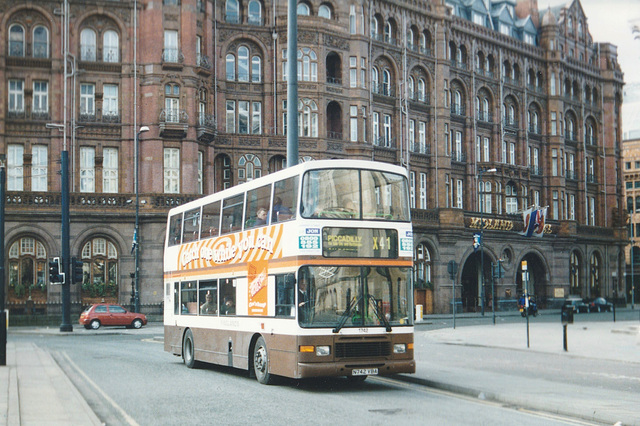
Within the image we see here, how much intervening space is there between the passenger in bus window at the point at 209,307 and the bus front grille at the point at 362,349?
4.69m

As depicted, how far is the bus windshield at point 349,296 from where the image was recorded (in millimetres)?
16312

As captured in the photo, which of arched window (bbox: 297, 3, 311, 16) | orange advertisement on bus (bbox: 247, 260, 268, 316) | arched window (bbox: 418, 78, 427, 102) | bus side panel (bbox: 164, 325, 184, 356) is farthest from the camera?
arched window (bbox: 418, 78, 427, 102)

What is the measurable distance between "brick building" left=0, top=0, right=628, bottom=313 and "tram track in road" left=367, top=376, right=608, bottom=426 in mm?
33977

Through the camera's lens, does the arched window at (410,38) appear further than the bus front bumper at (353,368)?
Yes

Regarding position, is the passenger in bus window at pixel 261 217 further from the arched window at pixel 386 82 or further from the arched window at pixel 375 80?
the arched window at pixel 386 82

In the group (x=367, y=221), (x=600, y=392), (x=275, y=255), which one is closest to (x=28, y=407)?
(x=275, y=255)

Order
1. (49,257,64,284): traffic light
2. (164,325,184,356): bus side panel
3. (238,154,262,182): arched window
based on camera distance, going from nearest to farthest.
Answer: (164,325,184,356): bus side panel < (49,257,64,284): traffic light < (238,154,262,182): arched window

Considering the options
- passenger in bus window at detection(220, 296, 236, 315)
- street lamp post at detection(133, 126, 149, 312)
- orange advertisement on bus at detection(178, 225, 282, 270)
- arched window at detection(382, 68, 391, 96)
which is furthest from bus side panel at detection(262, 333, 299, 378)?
arched window at detection(382, 68, 391, 96)

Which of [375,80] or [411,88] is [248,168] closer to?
[375,80]

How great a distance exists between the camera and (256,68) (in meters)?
57.4

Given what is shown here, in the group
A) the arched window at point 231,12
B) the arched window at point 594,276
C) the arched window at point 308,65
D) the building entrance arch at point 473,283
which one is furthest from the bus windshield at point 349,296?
the arched window at point 594,276

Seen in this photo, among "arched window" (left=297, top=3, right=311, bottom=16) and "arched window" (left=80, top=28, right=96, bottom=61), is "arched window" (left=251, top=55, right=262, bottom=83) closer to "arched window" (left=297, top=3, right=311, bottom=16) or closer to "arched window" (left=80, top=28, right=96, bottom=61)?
"arched window" (left=297, top=3, right=311, bottom=16)

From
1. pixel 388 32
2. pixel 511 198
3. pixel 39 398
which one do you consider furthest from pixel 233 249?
pixel 511 198

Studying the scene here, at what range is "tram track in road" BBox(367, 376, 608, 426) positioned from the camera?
42.5 feet
